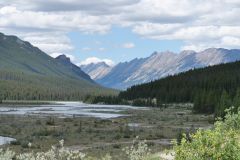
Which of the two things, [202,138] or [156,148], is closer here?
[202,138]

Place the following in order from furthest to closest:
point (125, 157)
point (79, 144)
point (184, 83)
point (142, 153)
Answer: point (184, 83)
point (79, 144)
point (125, 157)
point (142, 153)

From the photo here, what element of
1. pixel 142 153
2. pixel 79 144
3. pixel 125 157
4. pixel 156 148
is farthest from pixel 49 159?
pixel 79 144

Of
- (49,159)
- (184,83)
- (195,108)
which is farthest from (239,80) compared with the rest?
(49,159)

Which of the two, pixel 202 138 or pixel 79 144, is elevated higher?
pixel 202 138

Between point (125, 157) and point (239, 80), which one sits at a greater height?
point (239, 80)

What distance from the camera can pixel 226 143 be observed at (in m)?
10.2

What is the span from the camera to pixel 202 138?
1035 cm

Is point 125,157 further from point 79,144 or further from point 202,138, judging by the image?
point 202,138

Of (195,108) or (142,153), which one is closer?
(142,153)

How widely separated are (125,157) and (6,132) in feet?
92.9

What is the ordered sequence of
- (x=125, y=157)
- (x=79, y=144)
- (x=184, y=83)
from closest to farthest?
(x=125, y=157)
(x=79, y=144)
(x=184, y=83)

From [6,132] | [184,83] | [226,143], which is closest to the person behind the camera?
[226,143]

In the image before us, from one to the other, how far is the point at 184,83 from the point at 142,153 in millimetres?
172108

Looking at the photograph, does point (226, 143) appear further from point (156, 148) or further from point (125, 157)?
point (156, 148)
